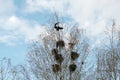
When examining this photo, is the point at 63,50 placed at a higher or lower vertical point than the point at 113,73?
higher

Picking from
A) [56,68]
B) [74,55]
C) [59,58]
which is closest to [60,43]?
[59,58]

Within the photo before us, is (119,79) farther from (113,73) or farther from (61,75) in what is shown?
(61,75)

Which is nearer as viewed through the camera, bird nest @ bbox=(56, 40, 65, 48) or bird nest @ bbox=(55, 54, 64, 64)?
bird nest @ bbox=(55, 54, 64, 64)

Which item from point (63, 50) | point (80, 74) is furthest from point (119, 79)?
point (63, 50)

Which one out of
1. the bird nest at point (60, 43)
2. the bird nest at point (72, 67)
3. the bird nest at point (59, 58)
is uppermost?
the bird nest at point (60, 43)

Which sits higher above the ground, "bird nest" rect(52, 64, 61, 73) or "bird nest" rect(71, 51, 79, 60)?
"bird nest" rect(71, 51, 79, 60)

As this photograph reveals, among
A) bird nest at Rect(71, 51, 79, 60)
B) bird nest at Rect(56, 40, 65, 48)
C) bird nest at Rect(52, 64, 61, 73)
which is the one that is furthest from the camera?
bird nest at Rect(71, 51, 79, 60)

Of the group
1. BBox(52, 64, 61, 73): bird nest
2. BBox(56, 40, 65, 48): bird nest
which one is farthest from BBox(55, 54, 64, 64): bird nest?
BBox(56, 40, 65, 48): bird nest

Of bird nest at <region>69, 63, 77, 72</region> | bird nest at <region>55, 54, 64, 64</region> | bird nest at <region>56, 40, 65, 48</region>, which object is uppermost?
bird nest at <region>56, 40, 65, 48</region>

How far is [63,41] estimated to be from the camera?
93.7 ft

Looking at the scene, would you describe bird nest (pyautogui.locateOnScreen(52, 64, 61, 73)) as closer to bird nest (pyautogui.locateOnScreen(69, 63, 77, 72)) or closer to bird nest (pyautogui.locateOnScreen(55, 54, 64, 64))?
bird nest (pyautogui.locateOnScreen(55, 54, 64, 64))

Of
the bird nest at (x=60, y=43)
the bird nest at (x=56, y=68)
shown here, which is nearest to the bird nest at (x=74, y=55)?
the bird nest at (x=60, y=43)

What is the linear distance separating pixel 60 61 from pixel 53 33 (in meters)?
2.29

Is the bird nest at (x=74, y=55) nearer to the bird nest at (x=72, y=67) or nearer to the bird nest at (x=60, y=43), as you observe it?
the bird nest at (x=72, y=67)
